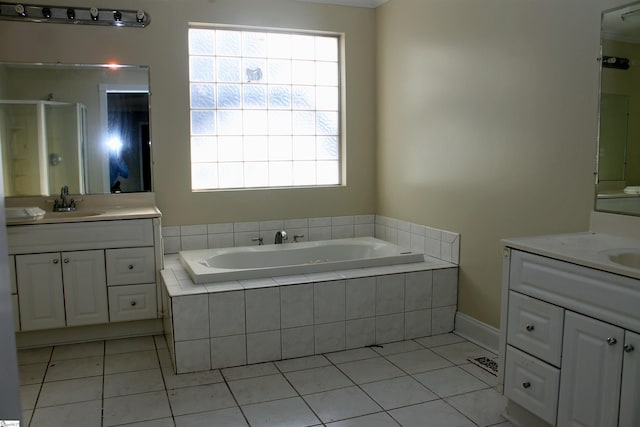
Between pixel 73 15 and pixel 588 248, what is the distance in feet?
11.8

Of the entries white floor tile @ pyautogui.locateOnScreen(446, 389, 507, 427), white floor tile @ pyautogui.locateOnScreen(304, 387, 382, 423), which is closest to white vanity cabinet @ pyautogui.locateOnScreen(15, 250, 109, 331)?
white floor tile @ pyautogui.locateOnScreen(304, 387, 382, 423)

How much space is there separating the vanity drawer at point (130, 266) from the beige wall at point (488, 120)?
2018 mm

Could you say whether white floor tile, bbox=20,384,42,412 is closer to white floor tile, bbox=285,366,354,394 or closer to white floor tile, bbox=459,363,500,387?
white floor tile, bbox=285,366,354,394

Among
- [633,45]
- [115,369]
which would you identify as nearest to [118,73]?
[115,369]

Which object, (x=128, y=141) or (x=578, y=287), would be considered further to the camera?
(x=128, y=141)

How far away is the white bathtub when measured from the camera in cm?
348

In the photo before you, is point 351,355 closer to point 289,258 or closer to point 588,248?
point 289,258

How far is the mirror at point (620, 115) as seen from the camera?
2.49 m

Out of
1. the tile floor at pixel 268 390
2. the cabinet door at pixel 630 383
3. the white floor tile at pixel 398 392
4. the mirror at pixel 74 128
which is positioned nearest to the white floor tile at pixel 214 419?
the tile floor at pixel 268 390

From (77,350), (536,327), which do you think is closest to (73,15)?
(77,350)

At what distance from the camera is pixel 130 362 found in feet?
11.0

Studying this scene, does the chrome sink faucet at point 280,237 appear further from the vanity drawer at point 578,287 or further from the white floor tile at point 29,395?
the vanity drawer at point 578,287

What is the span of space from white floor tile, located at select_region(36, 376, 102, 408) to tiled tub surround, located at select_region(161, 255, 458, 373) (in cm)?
45

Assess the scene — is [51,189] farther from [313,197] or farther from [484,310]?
[484,310]
